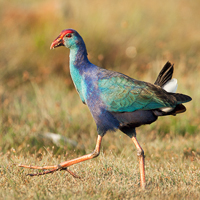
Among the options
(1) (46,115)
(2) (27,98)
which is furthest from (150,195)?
(2) (27,98)

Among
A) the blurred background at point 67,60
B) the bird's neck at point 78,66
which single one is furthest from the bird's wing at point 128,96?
the blurred background at point 67,60

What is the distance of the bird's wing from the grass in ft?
2.18

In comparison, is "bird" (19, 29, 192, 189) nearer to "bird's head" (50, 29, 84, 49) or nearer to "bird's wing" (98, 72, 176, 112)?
"bird's wing" (98, 72, 176, 112)

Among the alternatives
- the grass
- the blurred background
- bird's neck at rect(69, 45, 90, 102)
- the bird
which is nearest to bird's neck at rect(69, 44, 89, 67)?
bird's neck at rect(69, 45, 90, 102)

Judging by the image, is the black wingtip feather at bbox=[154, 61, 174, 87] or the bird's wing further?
the black wingtip feather at bbox=[154, 61, 174, 87]

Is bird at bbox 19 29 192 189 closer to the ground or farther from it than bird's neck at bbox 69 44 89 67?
closer to the ground

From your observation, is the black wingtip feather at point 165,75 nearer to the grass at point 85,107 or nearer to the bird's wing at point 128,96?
the bird's wing at point 128,96

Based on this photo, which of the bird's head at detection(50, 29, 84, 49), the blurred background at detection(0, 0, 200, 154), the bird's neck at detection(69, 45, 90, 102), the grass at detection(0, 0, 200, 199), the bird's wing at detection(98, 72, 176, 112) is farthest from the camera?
the blurred background at detection(0, 0, 200, 154)

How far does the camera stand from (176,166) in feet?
12.7

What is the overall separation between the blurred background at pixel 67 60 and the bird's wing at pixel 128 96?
166 centimetres

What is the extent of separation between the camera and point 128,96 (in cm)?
326

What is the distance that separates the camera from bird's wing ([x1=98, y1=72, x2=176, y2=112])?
3.23 m

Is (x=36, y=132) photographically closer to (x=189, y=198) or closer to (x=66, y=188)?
(x=66, y=188)

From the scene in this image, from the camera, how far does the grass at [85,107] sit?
10.1ft
